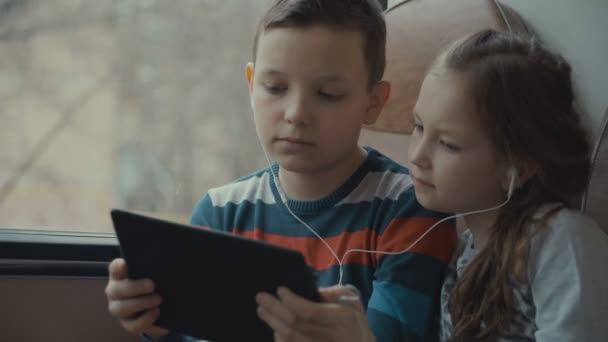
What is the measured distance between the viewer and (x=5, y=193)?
156cm

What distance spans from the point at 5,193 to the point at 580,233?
1.31 m

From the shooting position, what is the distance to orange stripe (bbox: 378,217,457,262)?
1080 millimetres

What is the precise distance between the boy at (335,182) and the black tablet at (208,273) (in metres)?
0.05

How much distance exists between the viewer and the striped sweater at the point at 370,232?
1049 millimetres

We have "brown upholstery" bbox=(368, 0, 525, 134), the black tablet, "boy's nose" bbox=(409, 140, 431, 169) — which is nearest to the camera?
the black tablet

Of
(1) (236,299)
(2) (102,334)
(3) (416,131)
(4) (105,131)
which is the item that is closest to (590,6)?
(3) (416,131)

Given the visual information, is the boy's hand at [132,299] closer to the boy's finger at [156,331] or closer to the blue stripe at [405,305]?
the boy's finger at [156,331]

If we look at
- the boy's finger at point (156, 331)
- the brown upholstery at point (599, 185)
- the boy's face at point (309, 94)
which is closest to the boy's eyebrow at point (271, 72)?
the boy's face at point (309, 94)

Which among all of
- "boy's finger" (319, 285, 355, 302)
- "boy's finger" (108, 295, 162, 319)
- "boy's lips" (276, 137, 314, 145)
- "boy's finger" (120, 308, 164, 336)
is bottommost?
"boy's finger" (120, 308, 164, 336)

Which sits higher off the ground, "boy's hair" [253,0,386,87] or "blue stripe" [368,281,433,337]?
"boy's hair" [253,0,386,87]

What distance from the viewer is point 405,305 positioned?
1.04 meters

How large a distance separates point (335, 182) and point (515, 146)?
0.34 meters

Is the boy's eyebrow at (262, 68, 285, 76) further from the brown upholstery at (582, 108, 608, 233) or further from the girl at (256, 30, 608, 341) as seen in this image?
the brown upholstery at (582, 108, 608, 233)

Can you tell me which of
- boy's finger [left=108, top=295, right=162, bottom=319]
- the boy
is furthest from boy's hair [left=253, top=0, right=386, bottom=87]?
boy's finger [left=108, top=295, right=162, bottom=319]
